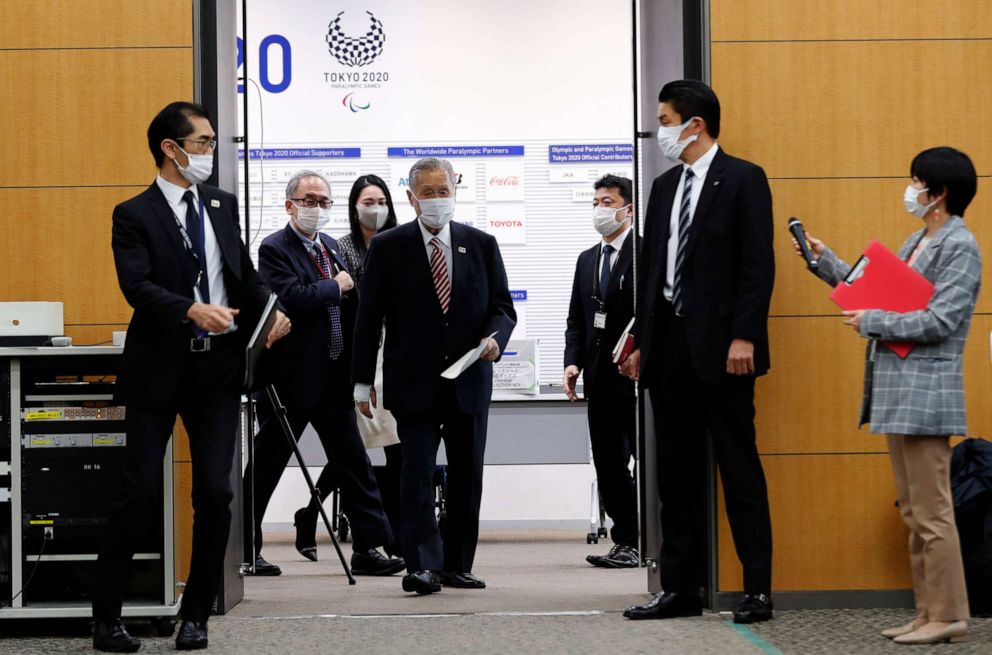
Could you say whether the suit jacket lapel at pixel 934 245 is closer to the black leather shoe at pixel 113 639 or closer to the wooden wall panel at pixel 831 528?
the wooden wall panel at pixel 831 528

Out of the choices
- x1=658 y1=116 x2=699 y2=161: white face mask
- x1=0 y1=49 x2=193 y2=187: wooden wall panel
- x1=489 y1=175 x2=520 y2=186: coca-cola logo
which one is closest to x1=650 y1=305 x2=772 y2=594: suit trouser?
x1=658 y1=116 x2=699 y2=161: white face mask

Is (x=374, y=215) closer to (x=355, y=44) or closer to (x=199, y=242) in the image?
(x=355, y=44)

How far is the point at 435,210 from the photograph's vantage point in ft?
16.3

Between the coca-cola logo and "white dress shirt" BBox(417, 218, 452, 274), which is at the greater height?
the coca-cola logo

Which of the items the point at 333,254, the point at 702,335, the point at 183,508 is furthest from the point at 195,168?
the point at 333,254

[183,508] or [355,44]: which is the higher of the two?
[355,44]

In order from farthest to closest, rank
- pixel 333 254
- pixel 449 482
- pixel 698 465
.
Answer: pixel 333 254 < pixel 449 482 < pixel 698 465

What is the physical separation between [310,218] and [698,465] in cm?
223

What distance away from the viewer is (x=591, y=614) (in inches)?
167

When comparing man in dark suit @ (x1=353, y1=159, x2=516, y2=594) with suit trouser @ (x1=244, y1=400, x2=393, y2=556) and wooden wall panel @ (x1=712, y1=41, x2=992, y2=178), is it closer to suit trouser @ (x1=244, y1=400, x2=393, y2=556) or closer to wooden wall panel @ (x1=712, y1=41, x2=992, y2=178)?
suit trouser @ (x1=244, y1=400, x2=393, y2=556)

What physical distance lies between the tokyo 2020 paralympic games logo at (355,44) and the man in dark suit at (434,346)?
2.75 metres

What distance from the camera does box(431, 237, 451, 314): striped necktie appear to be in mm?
4969

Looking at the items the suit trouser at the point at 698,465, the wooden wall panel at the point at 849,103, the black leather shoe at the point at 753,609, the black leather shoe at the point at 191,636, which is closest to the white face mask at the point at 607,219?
the wooden wall panel at the point at 849,103

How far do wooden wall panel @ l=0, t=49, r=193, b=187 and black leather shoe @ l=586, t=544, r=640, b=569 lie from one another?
2.74m
